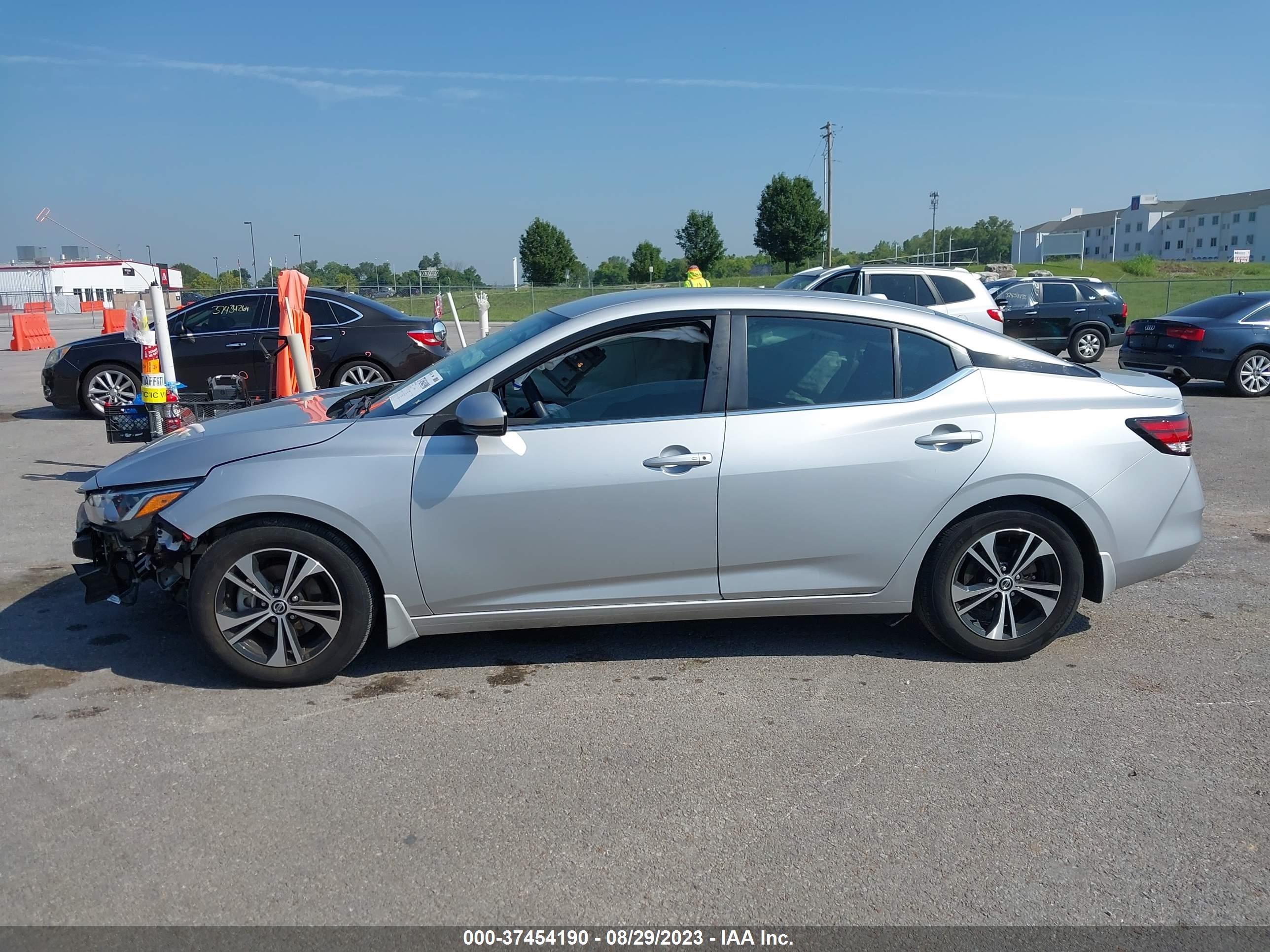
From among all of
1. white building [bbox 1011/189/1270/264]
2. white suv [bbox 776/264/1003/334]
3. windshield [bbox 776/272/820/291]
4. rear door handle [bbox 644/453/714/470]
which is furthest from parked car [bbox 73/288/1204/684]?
white building [bbox 1011/189/1270/264]

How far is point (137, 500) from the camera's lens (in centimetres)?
436

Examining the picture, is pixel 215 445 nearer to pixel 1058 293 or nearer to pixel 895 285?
pixel 895 285

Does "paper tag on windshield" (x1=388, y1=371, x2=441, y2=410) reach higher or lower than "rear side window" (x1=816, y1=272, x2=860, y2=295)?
lower

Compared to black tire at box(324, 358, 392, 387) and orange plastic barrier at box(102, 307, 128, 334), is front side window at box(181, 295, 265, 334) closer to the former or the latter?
black tire at box(324, 358, 392, 387)

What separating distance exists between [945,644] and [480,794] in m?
2.32

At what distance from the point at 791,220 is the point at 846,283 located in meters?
57.8

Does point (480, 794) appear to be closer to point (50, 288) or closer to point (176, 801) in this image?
point (176, 801)

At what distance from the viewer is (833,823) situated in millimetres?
3283

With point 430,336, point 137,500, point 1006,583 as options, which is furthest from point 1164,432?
point 430,336

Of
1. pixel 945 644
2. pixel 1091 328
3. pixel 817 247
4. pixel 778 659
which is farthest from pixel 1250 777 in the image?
pixel 817 247

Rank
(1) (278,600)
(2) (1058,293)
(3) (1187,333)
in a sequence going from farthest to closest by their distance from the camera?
(2) (1058,293) → (3) (1187,333) → (1) (278,600)

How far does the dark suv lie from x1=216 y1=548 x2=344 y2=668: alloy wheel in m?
17.7

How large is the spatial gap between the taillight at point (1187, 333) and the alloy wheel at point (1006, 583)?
12.0 meters

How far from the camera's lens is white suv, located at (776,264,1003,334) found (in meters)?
14.8
